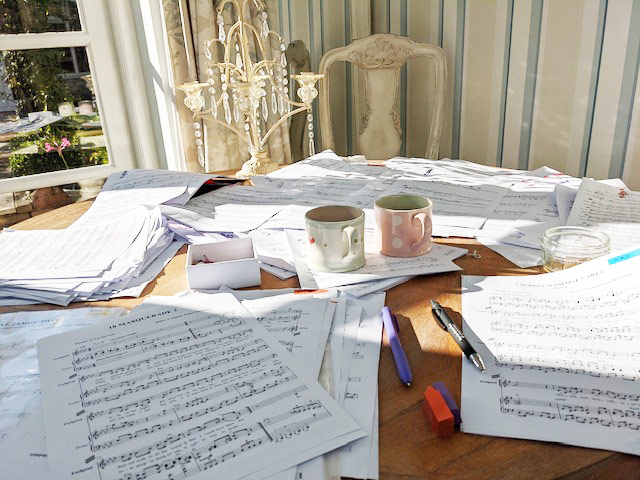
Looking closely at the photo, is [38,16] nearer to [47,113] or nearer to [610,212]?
[47,113]

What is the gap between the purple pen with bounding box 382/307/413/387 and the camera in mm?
571

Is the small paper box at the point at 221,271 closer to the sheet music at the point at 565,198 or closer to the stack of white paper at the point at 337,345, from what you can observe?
the stack of white paper at the point at 337,345

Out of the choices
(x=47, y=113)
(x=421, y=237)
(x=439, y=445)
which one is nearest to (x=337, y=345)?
(x=439, y=445)

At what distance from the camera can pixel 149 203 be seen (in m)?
1.11

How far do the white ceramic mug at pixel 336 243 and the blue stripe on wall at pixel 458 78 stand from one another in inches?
64.5

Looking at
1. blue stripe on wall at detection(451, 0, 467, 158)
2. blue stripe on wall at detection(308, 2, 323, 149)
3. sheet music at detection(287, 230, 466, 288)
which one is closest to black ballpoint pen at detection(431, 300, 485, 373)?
sheet music at detection(287, 230, 466, 288)

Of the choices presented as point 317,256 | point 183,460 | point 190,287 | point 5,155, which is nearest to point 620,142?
point 317,256

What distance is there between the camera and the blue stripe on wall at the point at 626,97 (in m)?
1.76

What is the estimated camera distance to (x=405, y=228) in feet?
2.77

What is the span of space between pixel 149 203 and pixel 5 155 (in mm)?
Answer: 1525

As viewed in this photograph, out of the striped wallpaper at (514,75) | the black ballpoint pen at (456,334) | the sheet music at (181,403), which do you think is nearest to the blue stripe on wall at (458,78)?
the striped wallpaper at (514,75)

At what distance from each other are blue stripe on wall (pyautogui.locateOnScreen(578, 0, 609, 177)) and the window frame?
A: 5.71 feet

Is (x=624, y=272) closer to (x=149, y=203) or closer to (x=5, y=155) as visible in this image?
(x=149, y=203)

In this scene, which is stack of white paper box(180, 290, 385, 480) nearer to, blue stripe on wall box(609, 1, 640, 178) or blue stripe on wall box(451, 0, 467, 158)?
blue stripe on wall box(609, 1, 640, 178)
